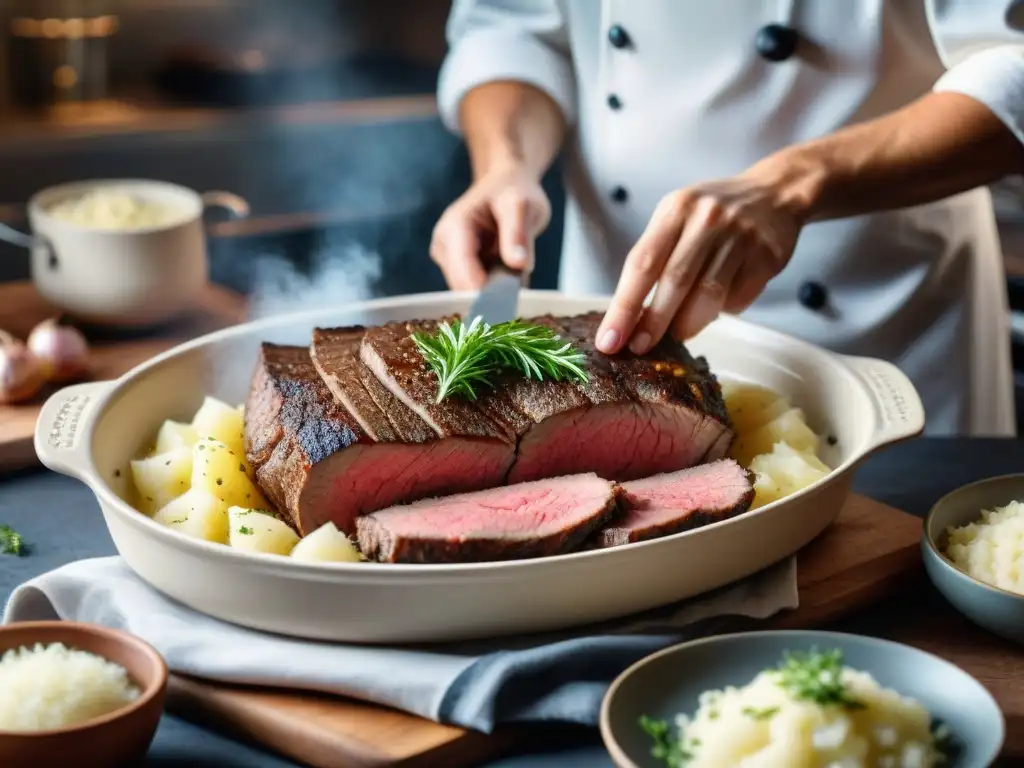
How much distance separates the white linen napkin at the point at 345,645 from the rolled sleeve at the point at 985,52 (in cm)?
111

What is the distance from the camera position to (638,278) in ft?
6.81

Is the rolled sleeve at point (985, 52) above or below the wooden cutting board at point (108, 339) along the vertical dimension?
above

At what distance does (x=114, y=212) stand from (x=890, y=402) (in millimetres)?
1942

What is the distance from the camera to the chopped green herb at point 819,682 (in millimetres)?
1265

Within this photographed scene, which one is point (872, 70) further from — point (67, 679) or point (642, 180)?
point (67, 679)

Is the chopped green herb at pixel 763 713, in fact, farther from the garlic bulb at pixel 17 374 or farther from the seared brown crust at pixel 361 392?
the garlic bulb at pixel 17 374

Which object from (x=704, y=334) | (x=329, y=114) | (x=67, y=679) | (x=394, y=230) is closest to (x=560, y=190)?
(x=394, y=230)

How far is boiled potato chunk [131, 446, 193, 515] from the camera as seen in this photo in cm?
198

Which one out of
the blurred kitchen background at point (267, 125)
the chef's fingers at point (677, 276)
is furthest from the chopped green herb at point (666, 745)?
the blurred kitchen background at point (267, 125)

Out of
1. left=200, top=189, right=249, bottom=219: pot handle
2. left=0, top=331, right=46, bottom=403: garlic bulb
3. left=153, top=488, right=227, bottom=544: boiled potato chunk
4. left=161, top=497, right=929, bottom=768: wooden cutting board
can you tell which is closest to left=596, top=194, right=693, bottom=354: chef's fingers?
left=161, top=497, right=929, bottom=768: wooden cutting board

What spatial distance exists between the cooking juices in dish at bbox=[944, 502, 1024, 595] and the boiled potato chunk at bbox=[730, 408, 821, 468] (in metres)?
0.33

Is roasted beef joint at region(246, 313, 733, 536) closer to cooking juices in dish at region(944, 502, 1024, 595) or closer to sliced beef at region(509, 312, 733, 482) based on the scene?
sliced beef at region(509, 312, 733, 482)

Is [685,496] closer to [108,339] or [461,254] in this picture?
[461,254]

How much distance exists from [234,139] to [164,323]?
210cm
